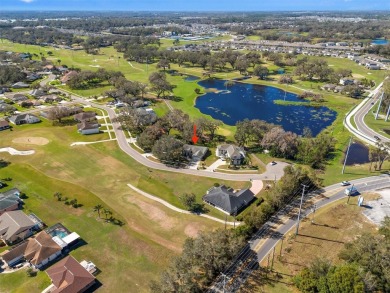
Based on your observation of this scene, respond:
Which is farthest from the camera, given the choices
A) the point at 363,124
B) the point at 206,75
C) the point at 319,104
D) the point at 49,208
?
the point at 206,75

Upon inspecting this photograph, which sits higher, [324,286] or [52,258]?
[324,286]

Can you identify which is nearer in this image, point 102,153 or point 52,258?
point 52,258

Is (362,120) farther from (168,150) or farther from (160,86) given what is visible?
(160,86)

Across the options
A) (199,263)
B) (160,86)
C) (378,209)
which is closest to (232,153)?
(378,209)

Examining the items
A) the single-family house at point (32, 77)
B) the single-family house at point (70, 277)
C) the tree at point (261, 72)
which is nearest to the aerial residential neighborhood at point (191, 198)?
the single-family house at point (70, 277)

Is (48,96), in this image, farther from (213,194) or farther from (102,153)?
(213,194)

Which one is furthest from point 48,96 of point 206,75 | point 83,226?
point 83,226

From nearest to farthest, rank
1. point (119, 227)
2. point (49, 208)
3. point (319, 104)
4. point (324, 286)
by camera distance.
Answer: point (324, 286)
point (119, 227)
point (49, 208)
point (319, 104)
